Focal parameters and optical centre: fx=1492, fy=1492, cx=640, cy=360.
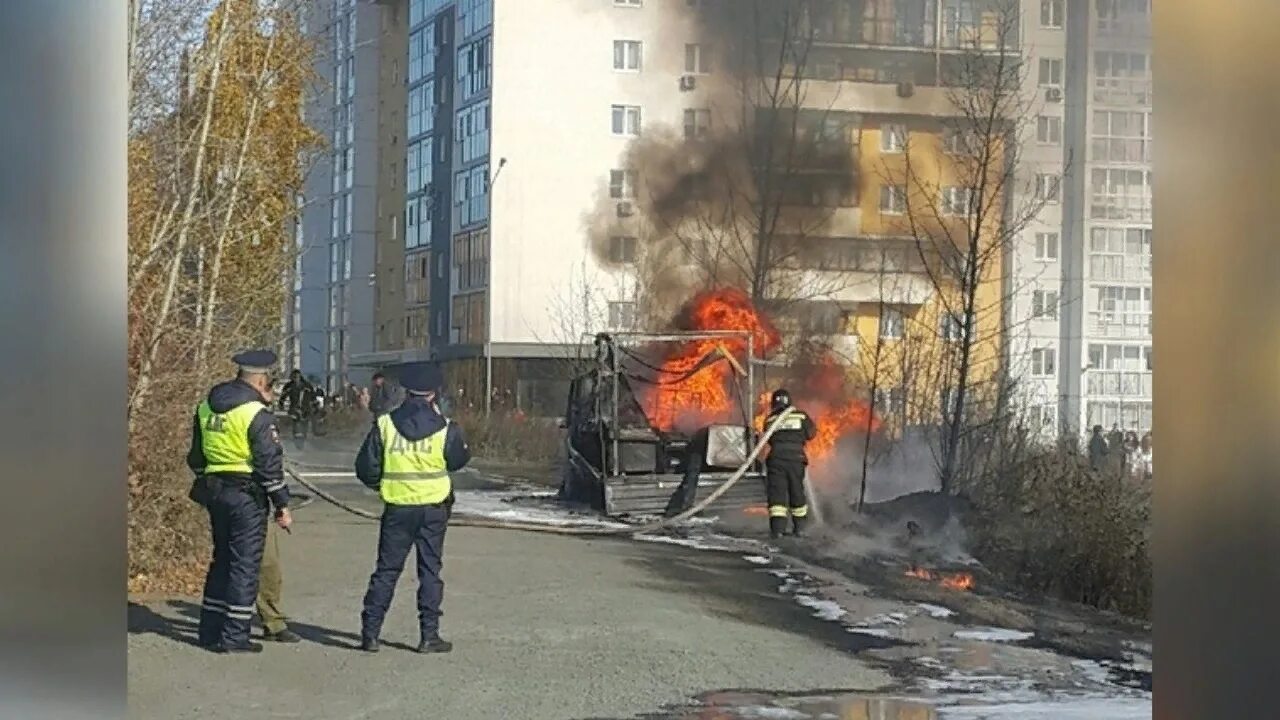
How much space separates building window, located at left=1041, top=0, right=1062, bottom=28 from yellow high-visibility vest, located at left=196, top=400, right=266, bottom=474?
475 centimetres

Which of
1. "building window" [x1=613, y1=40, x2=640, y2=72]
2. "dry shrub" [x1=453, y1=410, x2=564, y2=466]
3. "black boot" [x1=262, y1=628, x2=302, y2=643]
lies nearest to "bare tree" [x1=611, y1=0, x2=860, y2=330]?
"building window" [x1=613, y1=40, x2=640, y2=72]

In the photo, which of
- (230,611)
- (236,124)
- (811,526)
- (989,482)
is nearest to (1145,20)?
(989,482)

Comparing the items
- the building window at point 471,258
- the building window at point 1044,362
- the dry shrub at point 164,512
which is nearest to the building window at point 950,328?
the building window at point 1044,362

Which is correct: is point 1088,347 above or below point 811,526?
above

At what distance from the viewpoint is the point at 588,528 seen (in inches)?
311

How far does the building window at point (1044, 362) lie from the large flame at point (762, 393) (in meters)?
1.14

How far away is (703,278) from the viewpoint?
8.84 metres

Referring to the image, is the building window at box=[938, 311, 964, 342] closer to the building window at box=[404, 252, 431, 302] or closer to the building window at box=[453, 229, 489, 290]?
the building window at box=[453, 229, 489, 290]

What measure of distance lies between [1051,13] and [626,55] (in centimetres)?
240

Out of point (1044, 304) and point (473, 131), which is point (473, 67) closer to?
point (473, 131)

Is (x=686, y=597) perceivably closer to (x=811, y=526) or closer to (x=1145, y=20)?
(x=811, y=526)

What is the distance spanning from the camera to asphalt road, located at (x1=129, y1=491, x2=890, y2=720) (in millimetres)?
6082
